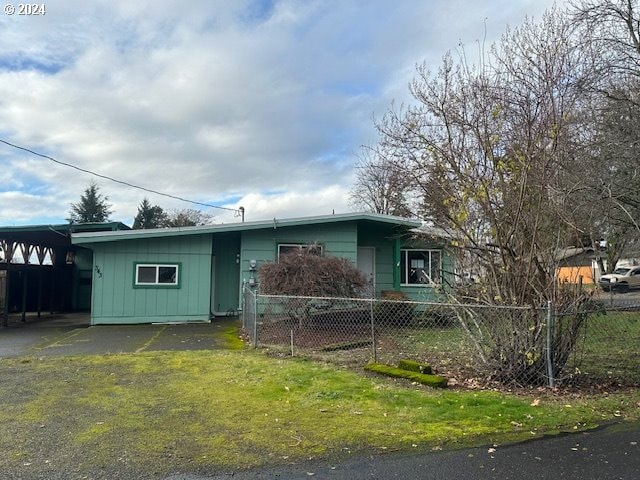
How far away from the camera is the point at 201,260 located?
14.5 m

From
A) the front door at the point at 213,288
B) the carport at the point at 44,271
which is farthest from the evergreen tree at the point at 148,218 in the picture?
the front door at the point at 213,288

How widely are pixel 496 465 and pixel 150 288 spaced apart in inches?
486

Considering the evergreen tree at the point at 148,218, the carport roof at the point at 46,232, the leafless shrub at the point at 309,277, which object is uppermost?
the evergreen tree at the point at 148,218

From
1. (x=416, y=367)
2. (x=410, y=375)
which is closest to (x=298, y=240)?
(x=416, y=367)

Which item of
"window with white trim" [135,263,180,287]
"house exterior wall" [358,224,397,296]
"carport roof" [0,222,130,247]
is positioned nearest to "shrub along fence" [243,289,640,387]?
"window with white trim" [135,263,180,287]

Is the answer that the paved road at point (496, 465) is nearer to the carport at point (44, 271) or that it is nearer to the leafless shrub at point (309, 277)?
the leafless shrub at point (309, 277)

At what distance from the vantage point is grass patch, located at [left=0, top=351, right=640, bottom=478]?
3.85m

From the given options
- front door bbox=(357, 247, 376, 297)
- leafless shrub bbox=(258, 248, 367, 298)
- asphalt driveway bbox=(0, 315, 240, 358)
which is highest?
front door bbox=(357, 247, 376, 297)

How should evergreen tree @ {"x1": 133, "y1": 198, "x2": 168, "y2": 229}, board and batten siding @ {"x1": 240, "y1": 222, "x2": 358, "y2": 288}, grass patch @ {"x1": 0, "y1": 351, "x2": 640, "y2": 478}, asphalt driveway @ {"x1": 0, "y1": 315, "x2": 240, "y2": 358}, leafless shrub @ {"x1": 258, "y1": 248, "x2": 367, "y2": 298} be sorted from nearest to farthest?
grass patch @ {"x1": 0, "y1": 351, "x2": 640, "y2": 478}
asphalt driveway @ {"x1": 0, "y1": 315, "x2": 240, "y2": 358}
leafless shrub @ {"x1": 258, "y1": 248, "x2": 367, "y2": 298}
board and batten siding @ {"x1": 240, "y1": 222, "x2": 358, "y2": 288}
evergreen tree @ {"x1": 133, "y1": 198, "x2": 168, "y2": 229}

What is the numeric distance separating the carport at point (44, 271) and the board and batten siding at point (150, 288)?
3.39m

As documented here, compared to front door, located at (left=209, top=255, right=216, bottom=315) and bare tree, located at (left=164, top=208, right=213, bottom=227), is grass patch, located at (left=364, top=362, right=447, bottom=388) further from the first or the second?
bare tree, located at (left=164, top=208, right=213, bottom=227)

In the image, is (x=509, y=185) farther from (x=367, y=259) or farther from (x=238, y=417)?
(x=367, y=259)

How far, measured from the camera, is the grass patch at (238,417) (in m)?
3.85

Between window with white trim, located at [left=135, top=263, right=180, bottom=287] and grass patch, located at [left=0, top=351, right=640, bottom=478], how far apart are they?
738cm
